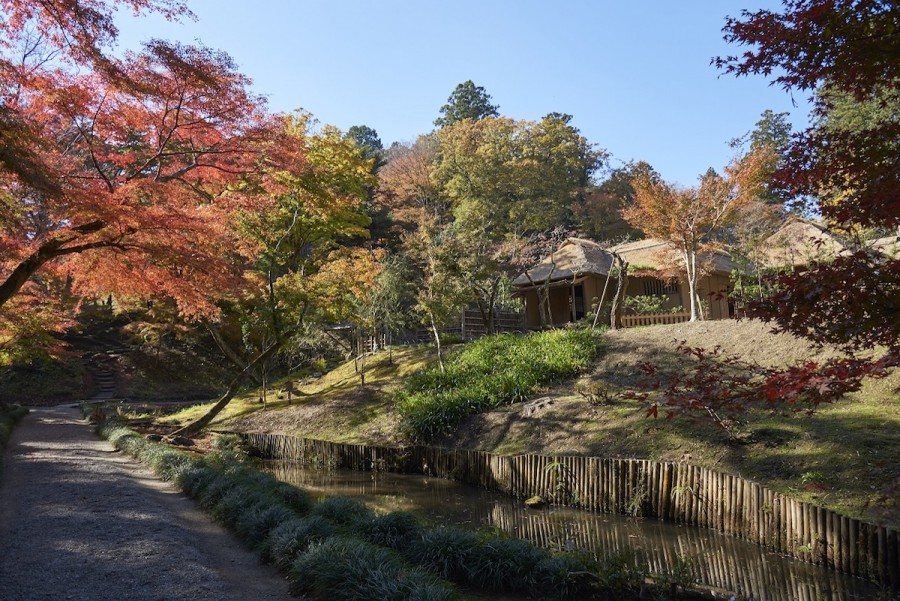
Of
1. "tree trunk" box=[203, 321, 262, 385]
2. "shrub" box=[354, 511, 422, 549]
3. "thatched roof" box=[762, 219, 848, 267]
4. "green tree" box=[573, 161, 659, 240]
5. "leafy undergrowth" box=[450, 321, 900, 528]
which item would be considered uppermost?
"green tree" box=[573, 161, 659, 240]

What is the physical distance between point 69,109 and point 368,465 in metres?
8.52

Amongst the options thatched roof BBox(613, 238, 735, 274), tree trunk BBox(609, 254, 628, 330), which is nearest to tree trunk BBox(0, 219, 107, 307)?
tree trunk BBox(609, 254, 628, 330)

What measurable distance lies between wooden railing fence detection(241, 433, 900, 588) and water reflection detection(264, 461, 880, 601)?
17cm

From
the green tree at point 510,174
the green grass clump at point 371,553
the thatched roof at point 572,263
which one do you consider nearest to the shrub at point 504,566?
the green grass clump at point 371,553

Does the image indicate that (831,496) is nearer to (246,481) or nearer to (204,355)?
(246,481)

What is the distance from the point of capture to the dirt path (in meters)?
4.78

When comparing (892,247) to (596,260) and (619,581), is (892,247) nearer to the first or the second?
(596,260)

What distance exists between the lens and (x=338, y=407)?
1662cm

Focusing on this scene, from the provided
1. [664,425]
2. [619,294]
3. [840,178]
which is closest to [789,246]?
[619,294]

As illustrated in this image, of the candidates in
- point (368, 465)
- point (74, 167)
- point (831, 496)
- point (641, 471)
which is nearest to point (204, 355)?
point (368, 465)

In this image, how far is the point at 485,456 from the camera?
1070 centimetres

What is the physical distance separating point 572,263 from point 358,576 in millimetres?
21275

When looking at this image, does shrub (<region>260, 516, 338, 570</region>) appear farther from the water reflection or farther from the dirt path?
the water reflection

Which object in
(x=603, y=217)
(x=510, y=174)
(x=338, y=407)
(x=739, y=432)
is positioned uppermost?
(x=510, y=174)
